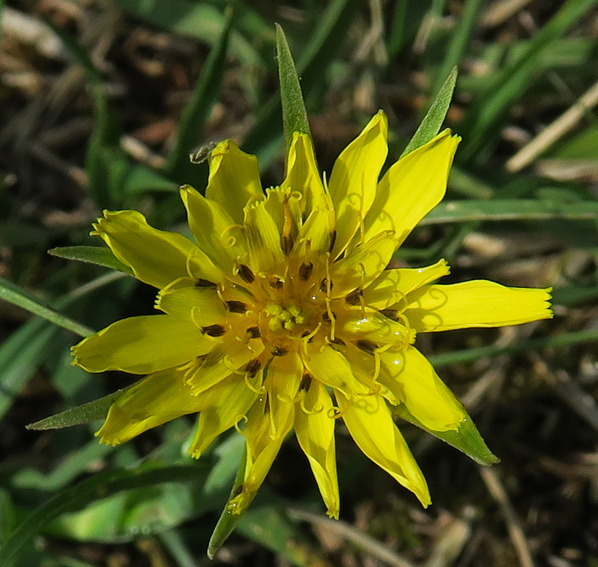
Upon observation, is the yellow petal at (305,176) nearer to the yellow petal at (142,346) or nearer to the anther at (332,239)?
the anther at (332,239)

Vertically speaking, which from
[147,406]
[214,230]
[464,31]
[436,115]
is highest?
[436,115]

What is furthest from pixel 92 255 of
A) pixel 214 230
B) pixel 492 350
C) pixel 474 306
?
pixel 492 350

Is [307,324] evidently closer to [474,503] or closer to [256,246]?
[256,246]

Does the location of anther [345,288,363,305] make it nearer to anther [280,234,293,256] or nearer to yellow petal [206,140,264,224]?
anther [280,234,293,256]

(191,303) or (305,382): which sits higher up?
(191,303)

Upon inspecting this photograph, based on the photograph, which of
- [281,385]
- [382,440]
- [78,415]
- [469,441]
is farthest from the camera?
[281,385]

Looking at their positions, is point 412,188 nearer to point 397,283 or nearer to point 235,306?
point 397,283

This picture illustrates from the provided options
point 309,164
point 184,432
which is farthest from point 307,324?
point 184,432
